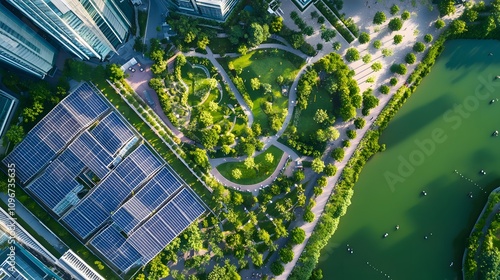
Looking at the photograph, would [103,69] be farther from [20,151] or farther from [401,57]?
[401,57]

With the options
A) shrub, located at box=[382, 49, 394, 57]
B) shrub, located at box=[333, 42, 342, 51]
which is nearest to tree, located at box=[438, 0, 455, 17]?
shrub, located at box=[382, 49, 394, 57]

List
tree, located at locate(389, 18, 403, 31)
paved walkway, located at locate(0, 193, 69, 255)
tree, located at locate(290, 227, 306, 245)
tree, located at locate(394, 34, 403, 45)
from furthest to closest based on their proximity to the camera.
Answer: tree, located at locate(394, 34, 403, 45), tree, located at locate(389, 18, 403, 31), paved walkway, located at locate(0, 193, 69, 255), tree, located at locate(290, 227, 306, 245)

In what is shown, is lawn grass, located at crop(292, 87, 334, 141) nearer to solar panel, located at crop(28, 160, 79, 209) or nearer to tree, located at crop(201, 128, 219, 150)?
tree, located at crop(201, 128, 219, 150)

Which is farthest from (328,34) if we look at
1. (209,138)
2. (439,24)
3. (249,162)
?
(209,138)

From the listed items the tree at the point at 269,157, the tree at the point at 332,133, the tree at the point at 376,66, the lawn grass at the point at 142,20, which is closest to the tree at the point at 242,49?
the lawn grass at the point at 142,20

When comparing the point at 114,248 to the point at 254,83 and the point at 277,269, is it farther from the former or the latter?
the point at 254,83

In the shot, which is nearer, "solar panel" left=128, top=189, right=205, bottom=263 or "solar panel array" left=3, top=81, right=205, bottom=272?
"solar panel array" left=3, top=81, right=205, bottom=272
